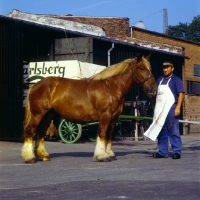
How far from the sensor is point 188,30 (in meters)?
72.6

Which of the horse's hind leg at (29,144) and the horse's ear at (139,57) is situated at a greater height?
the horse's ear at (139,57)

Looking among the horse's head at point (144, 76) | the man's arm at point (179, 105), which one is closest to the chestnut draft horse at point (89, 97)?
the horse's head at point (144, 76)

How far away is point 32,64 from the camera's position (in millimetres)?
21125

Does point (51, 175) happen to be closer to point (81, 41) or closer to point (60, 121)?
point (60, 121)

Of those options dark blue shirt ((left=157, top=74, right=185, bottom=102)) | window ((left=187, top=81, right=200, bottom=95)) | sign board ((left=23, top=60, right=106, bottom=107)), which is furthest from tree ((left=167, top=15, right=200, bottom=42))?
dark blue shirt ((left=157, top=74, right=185, bottom=102))

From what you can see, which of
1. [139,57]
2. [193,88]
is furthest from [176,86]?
[193,88]

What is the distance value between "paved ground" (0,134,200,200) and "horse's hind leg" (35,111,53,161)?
318 mm

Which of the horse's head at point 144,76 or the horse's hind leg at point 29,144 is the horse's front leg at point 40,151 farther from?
the horse's head at point 144,76

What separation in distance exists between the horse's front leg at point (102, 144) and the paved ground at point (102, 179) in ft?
0.71

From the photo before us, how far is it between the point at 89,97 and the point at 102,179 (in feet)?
12.1

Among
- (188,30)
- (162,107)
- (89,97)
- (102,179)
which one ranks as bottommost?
(102,179)

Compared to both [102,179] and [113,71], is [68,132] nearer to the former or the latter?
[113,71]

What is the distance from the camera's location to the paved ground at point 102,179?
705cm

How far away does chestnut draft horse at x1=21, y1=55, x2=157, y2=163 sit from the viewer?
39.4 feet
